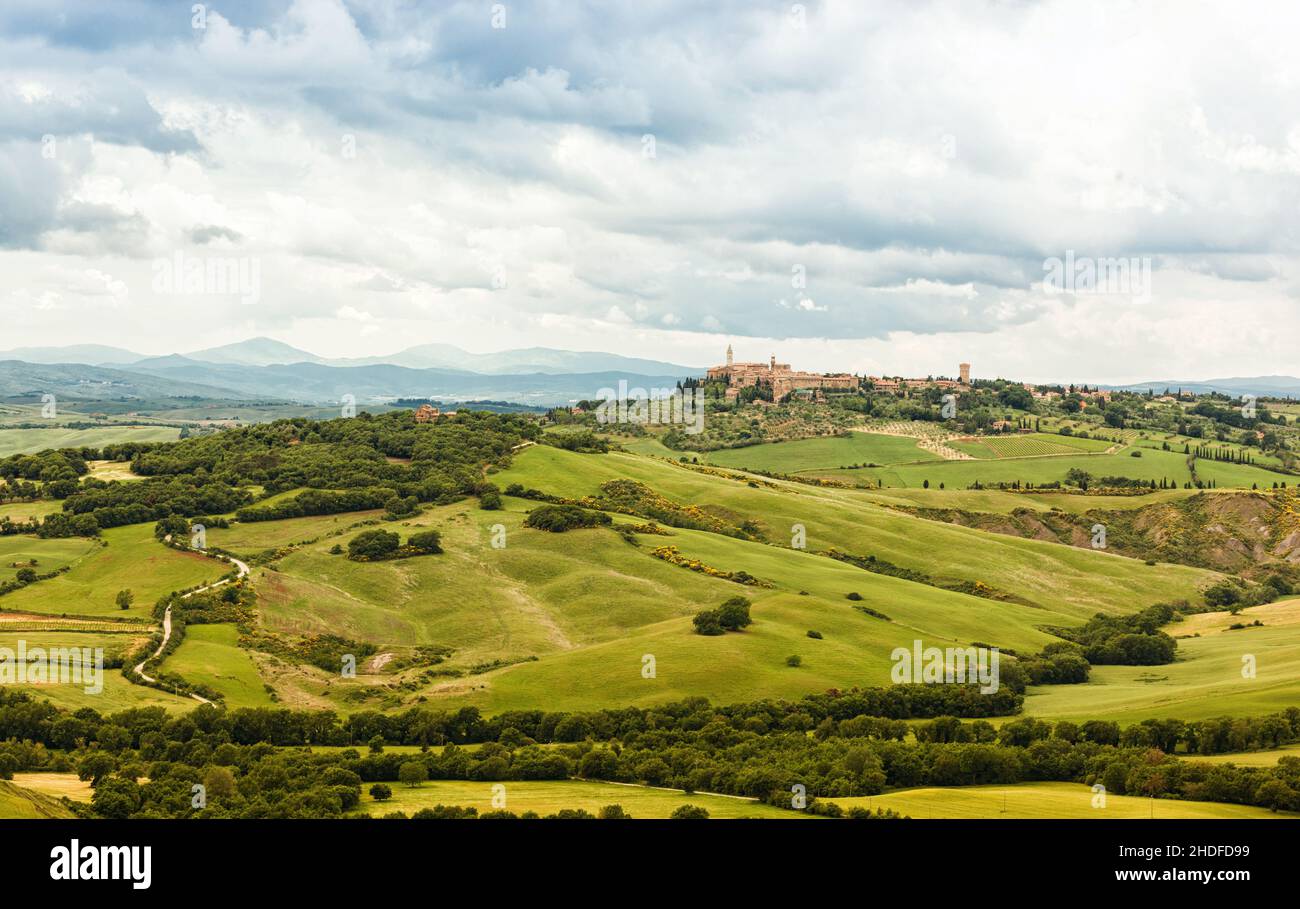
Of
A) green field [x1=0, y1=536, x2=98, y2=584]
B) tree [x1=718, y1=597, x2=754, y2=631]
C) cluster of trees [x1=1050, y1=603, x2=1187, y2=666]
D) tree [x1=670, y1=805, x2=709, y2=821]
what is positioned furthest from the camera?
green field [x1=0, y1=536, x2=98, y2=584]

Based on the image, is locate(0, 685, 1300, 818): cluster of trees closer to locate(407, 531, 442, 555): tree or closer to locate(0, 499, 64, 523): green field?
locate(407, 531, 442, 555): tree

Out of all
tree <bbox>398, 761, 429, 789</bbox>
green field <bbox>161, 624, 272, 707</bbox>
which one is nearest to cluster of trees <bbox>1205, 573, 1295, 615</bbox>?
tree <bbox>398, 761, 429, 789</bbox>

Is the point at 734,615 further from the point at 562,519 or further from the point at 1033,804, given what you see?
the point at 1033,804

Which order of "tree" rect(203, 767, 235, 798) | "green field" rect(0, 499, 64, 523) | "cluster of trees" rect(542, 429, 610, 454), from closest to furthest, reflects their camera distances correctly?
"tree" rect(203, 767, 235, 798) → "green field" rect(0, 499, 64, 523) → "cluster of trees" rect(542, 429, 610, 454)

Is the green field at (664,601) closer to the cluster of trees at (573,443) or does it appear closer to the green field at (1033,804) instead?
the cluster of trees at (573,443)

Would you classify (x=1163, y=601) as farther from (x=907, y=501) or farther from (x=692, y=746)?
(x=692, y=746)

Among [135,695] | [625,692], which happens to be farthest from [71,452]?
[625,692]
